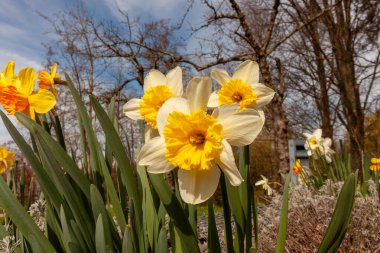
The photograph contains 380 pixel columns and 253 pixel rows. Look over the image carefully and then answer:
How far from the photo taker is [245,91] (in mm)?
1003

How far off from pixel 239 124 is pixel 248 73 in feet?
1.11

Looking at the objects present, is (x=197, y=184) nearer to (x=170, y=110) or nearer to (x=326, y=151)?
(x=170, y=110)

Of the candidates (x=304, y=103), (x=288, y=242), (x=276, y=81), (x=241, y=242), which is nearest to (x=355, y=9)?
(x=276, y=81)

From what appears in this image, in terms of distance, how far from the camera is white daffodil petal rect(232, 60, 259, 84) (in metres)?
1.05

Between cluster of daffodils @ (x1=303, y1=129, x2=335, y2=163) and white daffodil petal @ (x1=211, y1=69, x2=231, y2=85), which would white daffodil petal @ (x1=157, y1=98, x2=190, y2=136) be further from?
cluster of daffodils @ (x1=303, y1=129, x2=335, y2=163)

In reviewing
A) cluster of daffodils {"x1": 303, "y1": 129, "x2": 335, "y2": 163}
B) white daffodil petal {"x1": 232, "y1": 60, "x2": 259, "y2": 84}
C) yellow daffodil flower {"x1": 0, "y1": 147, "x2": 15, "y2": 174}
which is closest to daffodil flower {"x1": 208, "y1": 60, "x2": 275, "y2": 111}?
white daffodil petal {"x1": 232, "y1": 60, "x2": 259, "y2": 84}

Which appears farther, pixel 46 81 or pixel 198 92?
pixel 46 81

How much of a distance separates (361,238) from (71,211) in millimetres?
1446

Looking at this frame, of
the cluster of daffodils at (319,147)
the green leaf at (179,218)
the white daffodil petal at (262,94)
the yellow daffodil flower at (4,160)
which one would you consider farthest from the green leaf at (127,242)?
the cluster of daffodils at (319,147)

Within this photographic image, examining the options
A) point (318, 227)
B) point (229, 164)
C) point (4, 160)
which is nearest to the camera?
point (229, 164)

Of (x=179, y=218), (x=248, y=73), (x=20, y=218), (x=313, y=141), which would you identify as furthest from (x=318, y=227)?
(x=20, y=218)

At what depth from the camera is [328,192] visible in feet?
7.34

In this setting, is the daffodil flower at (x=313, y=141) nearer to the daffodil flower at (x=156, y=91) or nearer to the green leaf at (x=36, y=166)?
the daffodil flower at (x=156, y=91)

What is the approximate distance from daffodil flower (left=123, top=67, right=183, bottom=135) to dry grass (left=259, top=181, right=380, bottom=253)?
4.10ft
